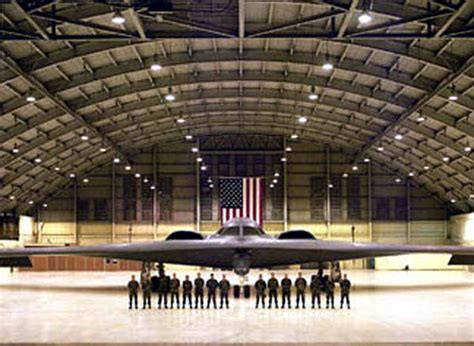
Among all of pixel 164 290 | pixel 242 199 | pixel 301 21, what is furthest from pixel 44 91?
pixel 242 199

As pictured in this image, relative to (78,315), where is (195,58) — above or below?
above

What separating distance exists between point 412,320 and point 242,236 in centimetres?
899

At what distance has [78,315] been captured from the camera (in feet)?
62.1

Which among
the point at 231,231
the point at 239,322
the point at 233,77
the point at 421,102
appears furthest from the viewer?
the point at 233,77

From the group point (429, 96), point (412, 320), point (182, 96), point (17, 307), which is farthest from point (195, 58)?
point (412, 320)

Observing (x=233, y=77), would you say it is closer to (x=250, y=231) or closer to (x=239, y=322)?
(x=250, y=231)

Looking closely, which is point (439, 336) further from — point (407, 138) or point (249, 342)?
point (407, 138)

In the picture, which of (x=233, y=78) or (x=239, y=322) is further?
(x=233, y=78)

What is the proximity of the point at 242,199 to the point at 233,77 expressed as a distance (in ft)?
30.9

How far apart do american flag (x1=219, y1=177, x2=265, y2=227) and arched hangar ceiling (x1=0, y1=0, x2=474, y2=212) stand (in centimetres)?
515

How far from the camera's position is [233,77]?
1346 inches

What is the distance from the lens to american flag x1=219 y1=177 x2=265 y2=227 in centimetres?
3872

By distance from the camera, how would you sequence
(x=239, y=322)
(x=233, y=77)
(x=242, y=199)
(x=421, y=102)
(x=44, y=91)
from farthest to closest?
(x=242, y=199) → (x=233, y=77) → (x=421, y=102) → (x=44, y=91) → (x=239, y=322)

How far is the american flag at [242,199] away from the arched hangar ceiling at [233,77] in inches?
203
